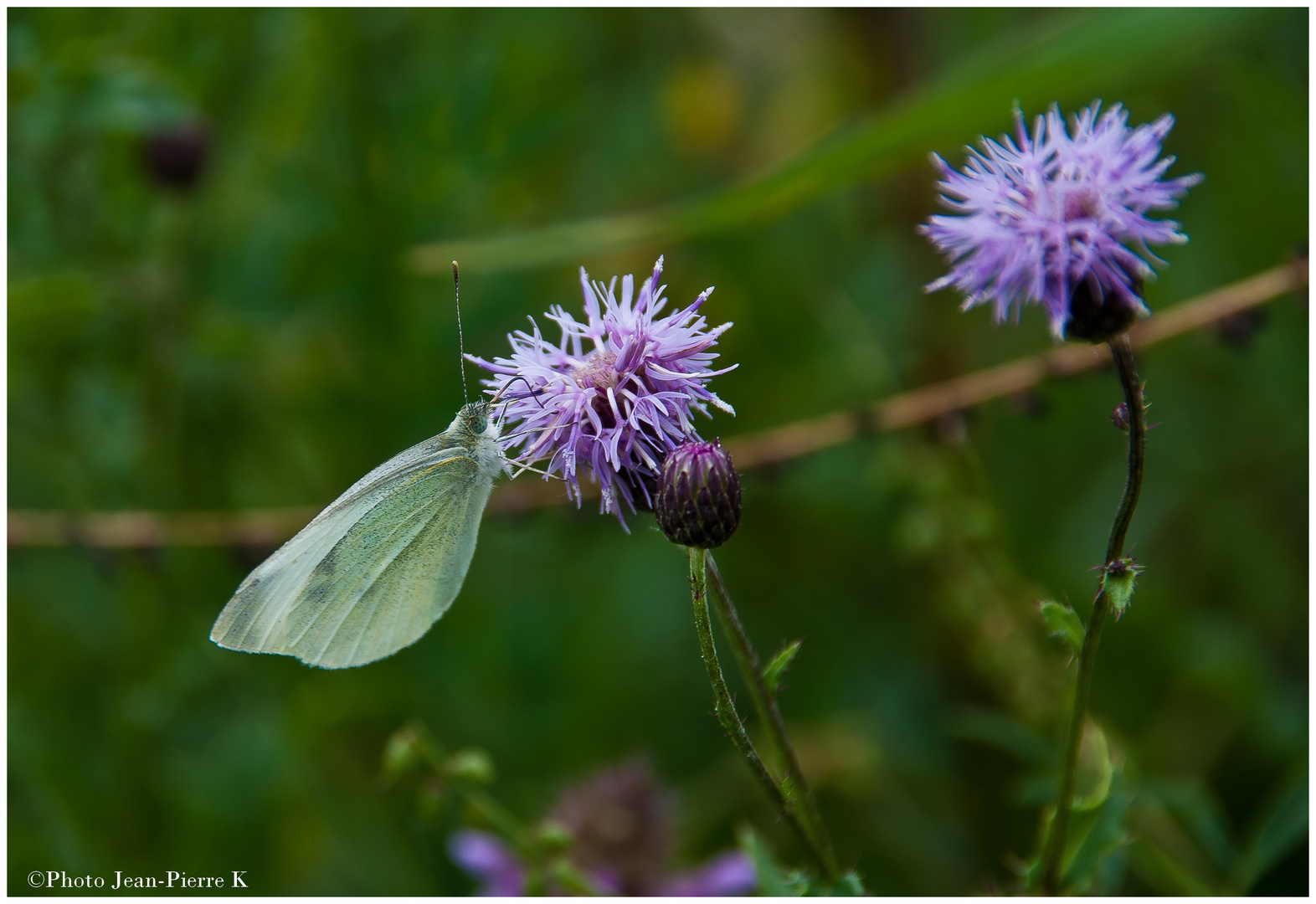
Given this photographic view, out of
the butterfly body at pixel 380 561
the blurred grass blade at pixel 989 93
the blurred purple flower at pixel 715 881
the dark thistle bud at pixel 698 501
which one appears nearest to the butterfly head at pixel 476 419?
the butterfly body at pixel 380 561

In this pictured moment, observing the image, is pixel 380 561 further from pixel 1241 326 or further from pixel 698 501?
pixel 1241 326

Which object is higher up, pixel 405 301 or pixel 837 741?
pixel 405 301

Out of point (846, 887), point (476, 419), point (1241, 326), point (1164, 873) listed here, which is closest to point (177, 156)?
point (476, 419)

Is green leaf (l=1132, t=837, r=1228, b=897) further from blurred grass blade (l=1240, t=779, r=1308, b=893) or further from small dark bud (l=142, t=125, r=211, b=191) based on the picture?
small dark bud (l=142, t=125, r=211, b=191)

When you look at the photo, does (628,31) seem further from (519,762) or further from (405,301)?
(519,762)

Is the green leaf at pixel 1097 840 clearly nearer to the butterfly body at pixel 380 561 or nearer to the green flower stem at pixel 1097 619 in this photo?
the green flower stem at pixel 1097 619

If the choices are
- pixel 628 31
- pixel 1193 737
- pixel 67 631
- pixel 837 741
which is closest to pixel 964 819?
pixel 837 741
